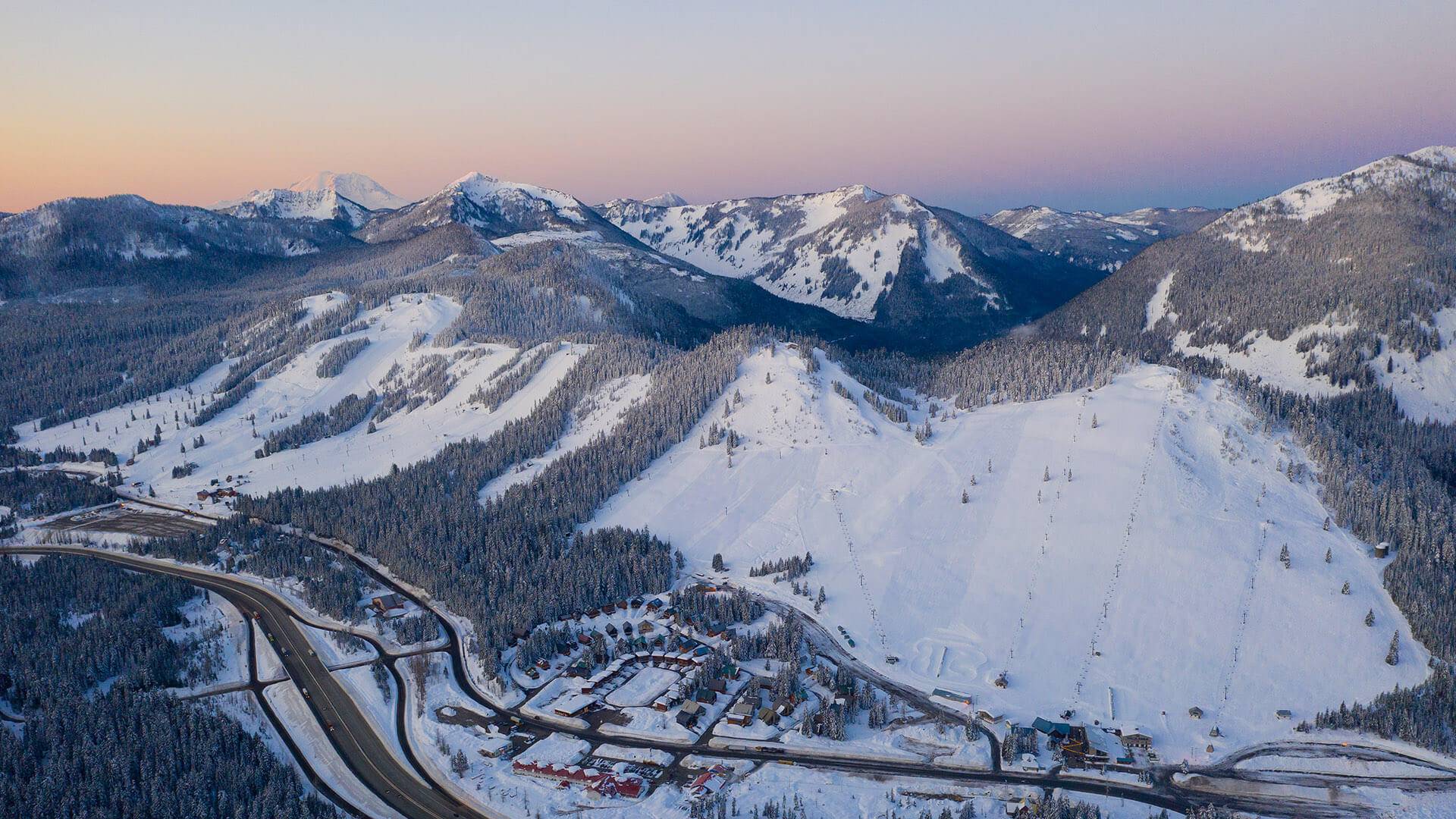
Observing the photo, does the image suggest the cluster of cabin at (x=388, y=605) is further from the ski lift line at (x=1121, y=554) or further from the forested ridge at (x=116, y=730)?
the ski lift line at (x=1121, y=554)

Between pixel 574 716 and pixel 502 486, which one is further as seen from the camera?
pixel 502 486

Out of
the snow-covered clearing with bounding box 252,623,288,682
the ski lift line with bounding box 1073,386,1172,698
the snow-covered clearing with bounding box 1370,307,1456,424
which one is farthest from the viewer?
the snow-covered clearing with bounding box 1370,307,1456,424

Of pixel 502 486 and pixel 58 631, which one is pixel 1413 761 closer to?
pixel 502 486

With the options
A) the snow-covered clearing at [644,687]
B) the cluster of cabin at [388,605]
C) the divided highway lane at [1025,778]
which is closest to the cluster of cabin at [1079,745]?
the divided highway lane at [1025,778]

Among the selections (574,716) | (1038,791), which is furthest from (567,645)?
(1038,791)

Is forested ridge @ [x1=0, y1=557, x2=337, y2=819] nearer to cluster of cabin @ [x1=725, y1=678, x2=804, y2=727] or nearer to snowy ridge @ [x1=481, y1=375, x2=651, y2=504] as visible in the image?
cluster of cabin @ [x1=725, y1=678, x2=804, y2=727]

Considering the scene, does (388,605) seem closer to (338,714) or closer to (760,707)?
(338,714)

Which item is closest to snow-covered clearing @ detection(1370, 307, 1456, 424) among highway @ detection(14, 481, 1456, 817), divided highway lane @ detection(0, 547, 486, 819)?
highway @ detection(14, 481, 1456, 817)
